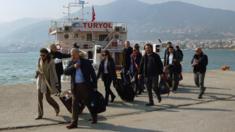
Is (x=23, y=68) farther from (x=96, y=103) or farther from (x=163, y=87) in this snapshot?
(x=96, y=103)

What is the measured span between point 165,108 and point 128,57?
128 inches

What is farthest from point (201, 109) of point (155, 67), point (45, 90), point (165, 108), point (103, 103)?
point (45, 90)

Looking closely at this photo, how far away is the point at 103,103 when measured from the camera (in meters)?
9.31

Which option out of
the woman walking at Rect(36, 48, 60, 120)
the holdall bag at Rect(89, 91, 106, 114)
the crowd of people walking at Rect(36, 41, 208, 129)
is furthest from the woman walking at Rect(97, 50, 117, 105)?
the holdall bag at Rect(89, 91, 106, 114)

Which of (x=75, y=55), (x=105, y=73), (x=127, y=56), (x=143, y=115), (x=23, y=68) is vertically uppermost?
(x=75, y=55)

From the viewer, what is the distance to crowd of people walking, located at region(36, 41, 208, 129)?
883cm

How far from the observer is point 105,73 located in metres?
11.6

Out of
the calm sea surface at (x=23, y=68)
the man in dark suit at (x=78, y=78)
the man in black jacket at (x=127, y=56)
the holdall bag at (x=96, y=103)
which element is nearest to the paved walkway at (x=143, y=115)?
the holdall bag at (x=96, y=103)

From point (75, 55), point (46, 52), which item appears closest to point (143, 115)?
point (75, 55)

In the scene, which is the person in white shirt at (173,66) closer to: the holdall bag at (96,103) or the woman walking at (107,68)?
the woman walking at (107,68)

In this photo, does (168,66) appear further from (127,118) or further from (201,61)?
(127,118)

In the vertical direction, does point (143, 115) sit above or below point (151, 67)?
below

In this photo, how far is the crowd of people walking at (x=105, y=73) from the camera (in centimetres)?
883

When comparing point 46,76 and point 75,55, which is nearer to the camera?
point 75,55
